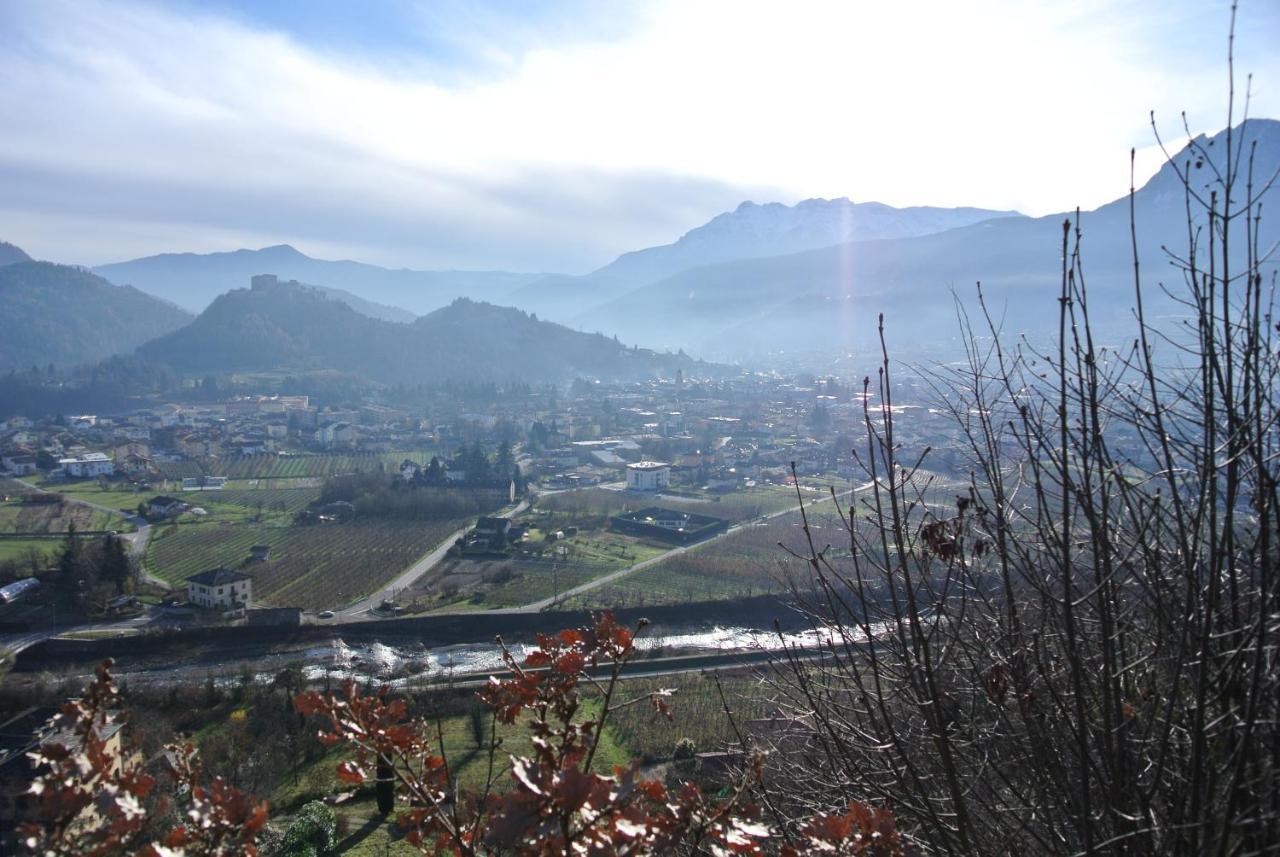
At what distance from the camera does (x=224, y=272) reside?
365ft

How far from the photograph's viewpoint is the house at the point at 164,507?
1542cm

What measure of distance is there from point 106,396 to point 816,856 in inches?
1508

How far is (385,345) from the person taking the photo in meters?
44.3

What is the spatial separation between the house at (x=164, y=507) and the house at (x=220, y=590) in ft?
17.9

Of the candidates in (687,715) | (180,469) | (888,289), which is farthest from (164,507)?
(888,289)

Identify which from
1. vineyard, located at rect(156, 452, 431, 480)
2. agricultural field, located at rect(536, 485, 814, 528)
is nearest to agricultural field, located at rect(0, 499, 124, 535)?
vineyard, located at rect(156, 452, 431, 480)

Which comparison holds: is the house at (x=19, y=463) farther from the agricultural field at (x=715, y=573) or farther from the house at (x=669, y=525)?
the agricultural field at (x=715, y=573)

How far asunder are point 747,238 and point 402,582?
379 ft

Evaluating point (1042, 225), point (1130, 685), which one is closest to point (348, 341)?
point (1130, 685)

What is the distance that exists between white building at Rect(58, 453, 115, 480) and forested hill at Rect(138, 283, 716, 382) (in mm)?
20742

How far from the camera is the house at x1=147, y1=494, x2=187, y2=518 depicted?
1542 centimetres

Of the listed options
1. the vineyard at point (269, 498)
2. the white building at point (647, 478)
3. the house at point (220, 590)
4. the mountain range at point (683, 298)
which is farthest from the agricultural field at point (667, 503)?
the house at point (220, 590)

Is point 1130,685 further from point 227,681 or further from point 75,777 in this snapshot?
point 227,681

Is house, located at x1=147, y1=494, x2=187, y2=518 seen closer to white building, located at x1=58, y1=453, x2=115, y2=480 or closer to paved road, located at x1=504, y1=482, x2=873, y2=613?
white building, located at x1=58, y1=453, x2=115, y2=480
